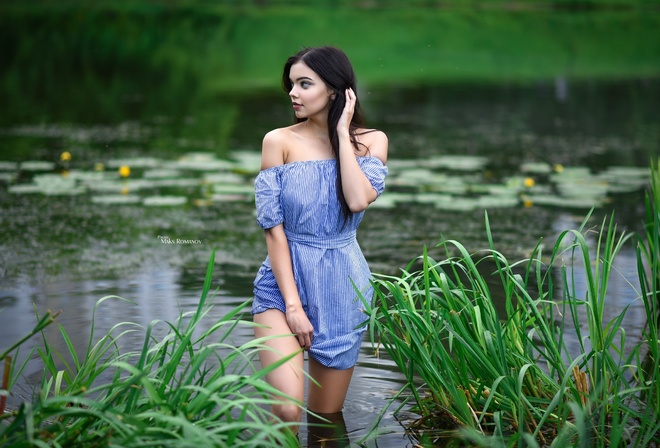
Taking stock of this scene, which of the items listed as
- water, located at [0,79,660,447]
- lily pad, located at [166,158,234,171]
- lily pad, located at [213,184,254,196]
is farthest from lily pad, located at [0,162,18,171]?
lily pad, located at [213,184,254,196]

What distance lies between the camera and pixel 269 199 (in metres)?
3.09

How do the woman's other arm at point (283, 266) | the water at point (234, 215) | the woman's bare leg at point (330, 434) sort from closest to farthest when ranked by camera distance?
the woman's other arm at point (283, 266)
the woman's bare leg at point (330, 434)
the water at point (234, 215)

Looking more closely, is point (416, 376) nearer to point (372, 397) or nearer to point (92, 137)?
point (372, 397)

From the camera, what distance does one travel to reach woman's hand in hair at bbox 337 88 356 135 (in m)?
3.11

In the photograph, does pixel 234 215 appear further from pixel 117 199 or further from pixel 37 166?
pixel 37 166

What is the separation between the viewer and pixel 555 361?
9.80 feet

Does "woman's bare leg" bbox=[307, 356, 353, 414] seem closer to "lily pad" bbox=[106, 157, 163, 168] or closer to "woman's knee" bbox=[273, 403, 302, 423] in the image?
"woman's knee" bbox=[273, 403, 302, 423]

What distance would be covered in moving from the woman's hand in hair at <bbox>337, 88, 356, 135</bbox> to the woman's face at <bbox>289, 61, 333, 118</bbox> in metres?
0.07

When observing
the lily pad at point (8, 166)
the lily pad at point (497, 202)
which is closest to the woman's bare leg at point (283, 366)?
the lily pad at point (497, 202)

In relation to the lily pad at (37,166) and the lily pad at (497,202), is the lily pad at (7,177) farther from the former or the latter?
the lily pad at (497,202)

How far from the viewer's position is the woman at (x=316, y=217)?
10.1 ft

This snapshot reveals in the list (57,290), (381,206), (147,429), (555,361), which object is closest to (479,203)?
(381,206)

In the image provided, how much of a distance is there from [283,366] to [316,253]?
37 centimetres

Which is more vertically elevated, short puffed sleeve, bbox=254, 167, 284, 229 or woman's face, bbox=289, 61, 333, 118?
woman's face, bbox=289, 61, 333, 118
